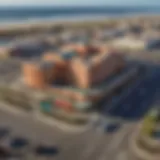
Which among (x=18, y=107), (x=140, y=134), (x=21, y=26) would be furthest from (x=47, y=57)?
(x=21, y=26)

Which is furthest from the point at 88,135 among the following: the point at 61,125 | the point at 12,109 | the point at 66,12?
A: the point at 66,12

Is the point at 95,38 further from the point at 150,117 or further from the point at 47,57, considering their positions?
the point at 150,117

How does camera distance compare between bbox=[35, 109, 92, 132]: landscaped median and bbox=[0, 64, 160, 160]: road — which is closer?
bbox=[0, 64, 160, 160]: road

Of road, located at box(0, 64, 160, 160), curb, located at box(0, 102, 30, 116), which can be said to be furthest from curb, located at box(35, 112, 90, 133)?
curb, located at box(0, 102, 30, 116)

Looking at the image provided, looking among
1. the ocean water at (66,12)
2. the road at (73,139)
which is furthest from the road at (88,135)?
the ocean water at (66,12)

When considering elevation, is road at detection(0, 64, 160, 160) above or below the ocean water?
below

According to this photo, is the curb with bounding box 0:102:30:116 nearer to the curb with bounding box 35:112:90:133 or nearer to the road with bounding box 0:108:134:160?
the road with bounding box 0:108:134:160

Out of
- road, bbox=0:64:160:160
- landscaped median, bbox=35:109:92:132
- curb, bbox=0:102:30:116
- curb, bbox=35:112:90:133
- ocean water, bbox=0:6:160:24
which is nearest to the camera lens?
road, bbox=0:64:160:160
